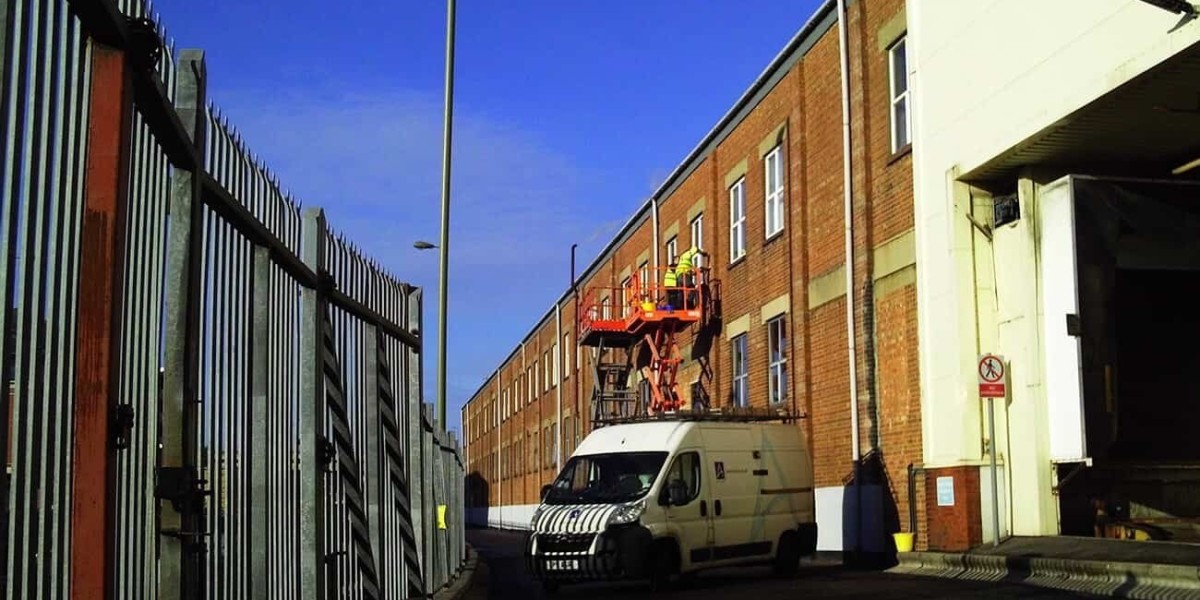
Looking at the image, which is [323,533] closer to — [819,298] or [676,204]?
[819,298]

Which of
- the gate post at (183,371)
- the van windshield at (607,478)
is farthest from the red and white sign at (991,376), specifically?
the gate post at (183,371)

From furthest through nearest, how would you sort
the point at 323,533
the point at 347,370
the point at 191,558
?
the point at 347,370 → the point at 323,533 → the point at 191,558

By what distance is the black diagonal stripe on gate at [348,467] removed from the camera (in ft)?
26.9

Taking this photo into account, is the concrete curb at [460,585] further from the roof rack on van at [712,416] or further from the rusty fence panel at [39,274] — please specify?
the rusty fence panel at [39,274]

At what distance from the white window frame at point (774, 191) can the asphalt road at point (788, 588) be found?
7.71 metres

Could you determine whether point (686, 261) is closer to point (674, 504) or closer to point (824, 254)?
point (824, 254)

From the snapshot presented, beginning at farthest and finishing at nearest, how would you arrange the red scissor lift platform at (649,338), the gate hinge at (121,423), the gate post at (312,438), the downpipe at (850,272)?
the red scissor lift platform at (649,338)
the downpipe at (850,272)
the gate post at (312,438)
the gate hinge at (121,423)

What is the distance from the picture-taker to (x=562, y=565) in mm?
17422

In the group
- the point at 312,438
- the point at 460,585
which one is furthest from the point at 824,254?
the point at 312,438

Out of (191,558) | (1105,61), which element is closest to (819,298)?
(1105,61)

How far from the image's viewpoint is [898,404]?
68.3 feet

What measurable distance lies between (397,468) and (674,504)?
7502 mm

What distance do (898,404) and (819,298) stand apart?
3.93 meters

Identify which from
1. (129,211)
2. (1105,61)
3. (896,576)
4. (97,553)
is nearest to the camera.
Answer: (97,553)
